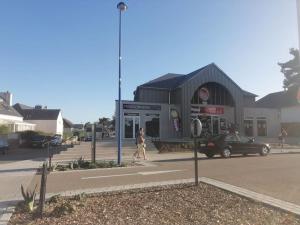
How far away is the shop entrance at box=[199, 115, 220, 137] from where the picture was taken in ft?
114

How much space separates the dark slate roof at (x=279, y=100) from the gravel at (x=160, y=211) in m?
39.6

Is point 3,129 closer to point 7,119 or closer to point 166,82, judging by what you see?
point 7,119

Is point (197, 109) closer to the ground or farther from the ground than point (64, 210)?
farther from the ground

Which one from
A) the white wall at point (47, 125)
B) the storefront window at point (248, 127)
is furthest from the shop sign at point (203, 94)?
the white wall at point (47, 125)

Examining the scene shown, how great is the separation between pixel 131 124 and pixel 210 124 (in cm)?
926

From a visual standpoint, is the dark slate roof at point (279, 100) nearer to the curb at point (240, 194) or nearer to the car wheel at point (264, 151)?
the car wheel at point (264, 151)

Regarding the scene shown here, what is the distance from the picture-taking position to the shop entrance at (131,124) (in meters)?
31.1

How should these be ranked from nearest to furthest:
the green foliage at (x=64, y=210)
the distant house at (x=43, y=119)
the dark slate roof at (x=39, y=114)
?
1. the green foliage at (x=64, y=210)
2. the distant house at (x=43, y=119)
3. the dark slate roof at (x=39, y=114)

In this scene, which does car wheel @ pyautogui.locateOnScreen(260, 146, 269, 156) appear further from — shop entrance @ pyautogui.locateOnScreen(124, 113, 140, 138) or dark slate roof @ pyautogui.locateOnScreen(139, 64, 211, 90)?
dark slate roof @ pyautogui.locateOnScreen(139, 64, 211, 90)

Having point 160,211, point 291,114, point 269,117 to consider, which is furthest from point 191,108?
point 160,211

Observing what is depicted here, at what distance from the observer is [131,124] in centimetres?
3134

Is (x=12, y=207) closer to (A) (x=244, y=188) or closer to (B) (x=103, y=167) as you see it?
(A) (x=244, y=188)

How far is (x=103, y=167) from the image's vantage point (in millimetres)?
14945

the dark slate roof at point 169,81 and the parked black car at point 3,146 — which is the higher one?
the dark slate roof at point 169,81
